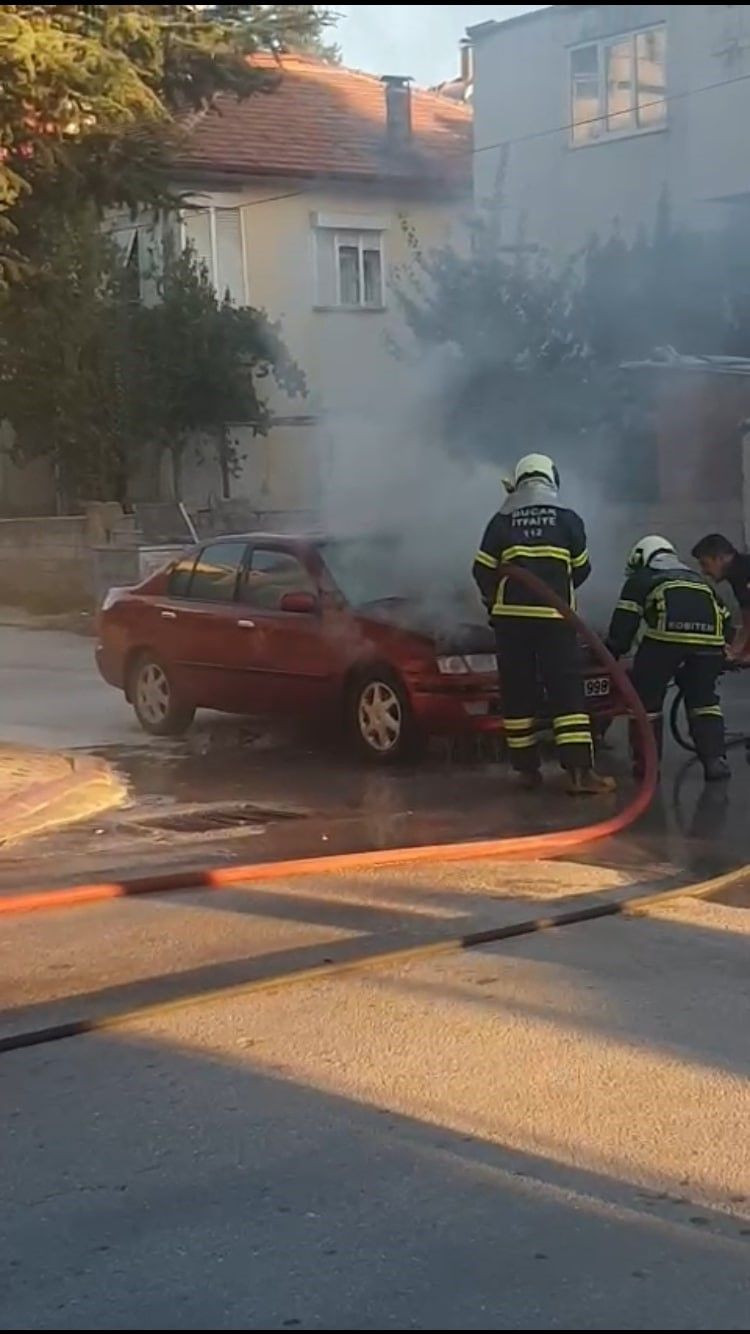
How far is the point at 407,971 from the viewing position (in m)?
5.98

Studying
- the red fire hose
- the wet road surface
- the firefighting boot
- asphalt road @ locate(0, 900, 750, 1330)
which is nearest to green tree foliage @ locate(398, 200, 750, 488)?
the wet road surface

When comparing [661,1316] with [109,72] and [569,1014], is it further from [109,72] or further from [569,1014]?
[109,72]

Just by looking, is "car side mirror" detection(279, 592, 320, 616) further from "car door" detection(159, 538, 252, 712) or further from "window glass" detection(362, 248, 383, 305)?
"window glass" detection(362, 248, 383, 305)

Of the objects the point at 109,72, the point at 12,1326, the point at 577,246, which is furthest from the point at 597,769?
the point at 12,1326

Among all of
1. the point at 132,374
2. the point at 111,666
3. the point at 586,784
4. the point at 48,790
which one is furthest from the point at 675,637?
the point at 132,374

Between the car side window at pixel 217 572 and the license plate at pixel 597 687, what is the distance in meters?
2.58

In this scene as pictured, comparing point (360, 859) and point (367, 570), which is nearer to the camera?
point (360, 859)

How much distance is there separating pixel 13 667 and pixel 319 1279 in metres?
13.2

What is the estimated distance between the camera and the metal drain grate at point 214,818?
880cm

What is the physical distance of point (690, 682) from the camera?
9758mm

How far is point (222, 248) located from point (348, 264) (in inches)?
198

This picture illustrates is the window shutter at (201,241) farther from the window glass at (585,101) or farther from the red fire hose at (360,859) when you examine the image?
the red fire hose at (360,859)

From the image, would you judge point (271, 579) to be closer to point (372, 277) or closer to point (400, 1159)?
point (372, 277)

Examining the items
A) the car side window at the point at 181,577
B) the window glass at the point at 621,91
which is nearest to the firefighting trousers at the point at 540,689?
the car side window at the point at 181,577
